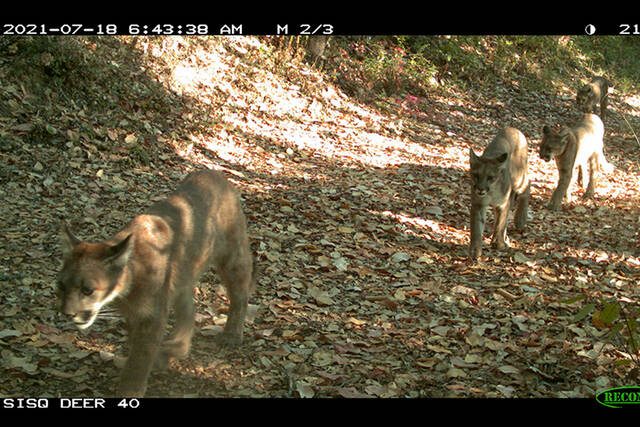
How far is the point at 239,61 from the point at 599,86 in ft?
37.1

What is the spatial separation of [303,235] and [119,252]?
13.6ft

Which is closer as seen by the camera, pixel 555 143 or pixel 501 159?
pixel 501 159

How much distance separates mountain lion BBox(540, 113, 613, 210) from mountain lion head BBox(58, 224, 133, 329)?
9.08 metres

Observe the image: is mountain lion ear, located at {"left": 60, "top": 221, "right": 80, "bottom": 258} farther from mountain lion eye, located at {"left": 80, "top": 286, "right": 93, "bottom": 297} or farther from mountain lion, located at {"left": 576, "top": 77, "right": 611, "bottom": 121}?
mountain lion, located at {"left": 576, "top": 77, "right": 611, "bottom": 121}

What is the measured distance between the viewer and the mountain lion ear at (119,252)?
4.06 meters

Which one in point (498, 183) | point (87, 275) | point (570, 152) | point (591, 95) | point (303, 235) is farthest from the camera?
point (591, 95)

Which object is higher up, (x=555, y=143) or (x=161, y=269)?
(x=555, y=143)

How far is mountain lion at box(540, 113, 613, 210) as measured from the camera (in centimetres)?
1118

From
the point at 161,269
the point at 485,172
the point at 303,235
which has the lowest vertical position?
the point at 303,235

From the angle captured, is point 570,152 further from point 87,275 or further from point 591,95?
point 87,275

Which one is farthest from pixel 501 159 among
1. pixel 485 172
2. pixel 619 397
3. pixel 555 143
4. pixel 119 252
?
pixel 119 252

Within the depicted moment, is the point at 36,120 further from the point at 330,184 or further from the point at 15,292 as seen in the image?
the point at 330,184

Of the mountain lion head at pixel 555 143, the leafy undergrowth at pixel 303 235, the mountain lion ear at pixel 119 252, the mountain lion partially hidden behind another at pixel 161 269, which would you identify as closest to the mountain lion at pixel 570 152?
the mountain lion head at pixel 555 143

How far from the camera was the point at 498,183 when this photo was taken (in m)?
8.66
